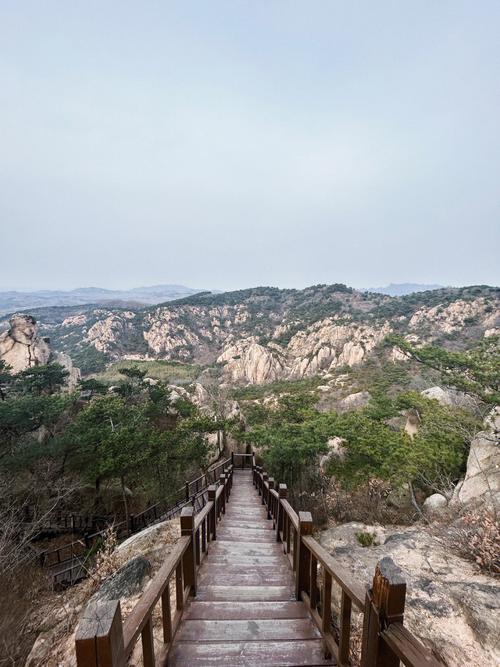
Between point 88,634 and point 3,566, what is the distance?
29.1 feet

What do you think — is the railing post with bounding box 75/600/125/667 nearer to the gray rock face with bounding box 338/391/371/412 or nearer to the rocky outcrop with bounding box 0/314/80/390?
the gray rock face with bounding box 338/391/371/412

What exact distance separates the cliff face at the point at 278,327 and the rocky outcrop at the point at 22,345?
2819cm

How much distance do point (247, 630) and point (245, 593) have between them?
74cm

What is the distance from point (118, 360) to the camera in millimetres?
62906

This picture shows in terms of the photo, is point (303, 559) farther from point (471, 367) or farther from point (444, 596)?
point (471, 367)

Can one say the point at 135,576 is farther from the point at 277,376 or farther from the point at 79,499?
the point at 277,376

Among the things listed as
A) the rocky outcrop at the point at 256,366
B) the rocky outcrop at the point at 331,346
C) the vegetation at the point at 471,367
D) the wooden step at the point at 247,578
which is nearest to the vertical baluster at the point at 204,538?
the wooden step at the point at 247,578

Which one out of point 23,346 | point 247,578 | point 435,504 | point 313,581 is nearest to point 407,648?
point 313,581

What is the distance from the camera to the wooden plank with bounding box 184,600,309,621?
9.41 ft

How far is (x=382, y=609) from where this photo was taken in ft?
5.31

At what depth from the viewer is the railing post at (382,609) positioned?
1564 millimetres

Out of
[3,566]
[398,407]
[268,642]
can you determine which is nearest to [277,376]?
[398,407]

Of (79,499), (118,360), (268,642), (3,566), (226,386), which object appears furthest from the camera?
(118,360)

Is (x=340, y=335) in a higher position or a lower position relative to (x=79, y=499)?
higher
